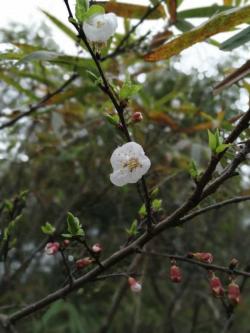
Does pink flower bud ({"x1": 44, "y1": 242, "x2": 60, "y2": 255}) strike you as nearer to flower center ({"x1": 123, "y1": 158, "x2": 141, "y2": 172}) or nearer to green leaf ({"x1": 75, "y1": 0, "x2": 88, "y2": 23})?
flower center ({"x1": 123, "y1": 158, "x2": 141, "y2": 172})

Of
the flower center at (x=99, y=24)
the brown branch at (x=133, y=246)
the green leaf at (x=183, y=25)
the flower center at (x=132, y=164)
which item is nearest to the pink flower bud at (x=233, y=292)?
the brown branch at (x=133, y=246)

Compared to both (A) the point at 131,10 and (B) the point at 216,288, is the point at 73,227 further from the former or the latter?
(A) the point at 131,10

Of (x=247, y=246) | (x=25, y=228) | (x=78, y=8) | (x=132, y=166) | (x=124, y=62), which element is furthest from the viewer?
(x=247, y=246)

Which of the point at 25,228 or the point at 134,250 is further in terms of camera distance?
the point at 25,228

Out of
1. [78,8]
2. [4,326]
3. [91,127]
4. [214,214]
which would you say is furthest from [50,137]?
[78,8]

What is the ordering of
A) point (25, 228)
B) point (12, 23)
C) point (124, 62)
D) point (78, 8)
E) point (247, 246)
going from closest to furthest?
point (78, 8) → point (124, 62) → point (25, 228) → point (12, 23) → point (247, 246)

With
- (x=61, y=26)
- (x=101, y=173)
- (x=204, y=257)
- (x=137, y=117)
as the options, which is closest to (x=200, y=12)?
(x=61, y=26)

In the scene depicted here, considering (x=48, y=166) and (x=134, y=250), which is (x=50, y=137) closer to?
(x=48, y=166)
